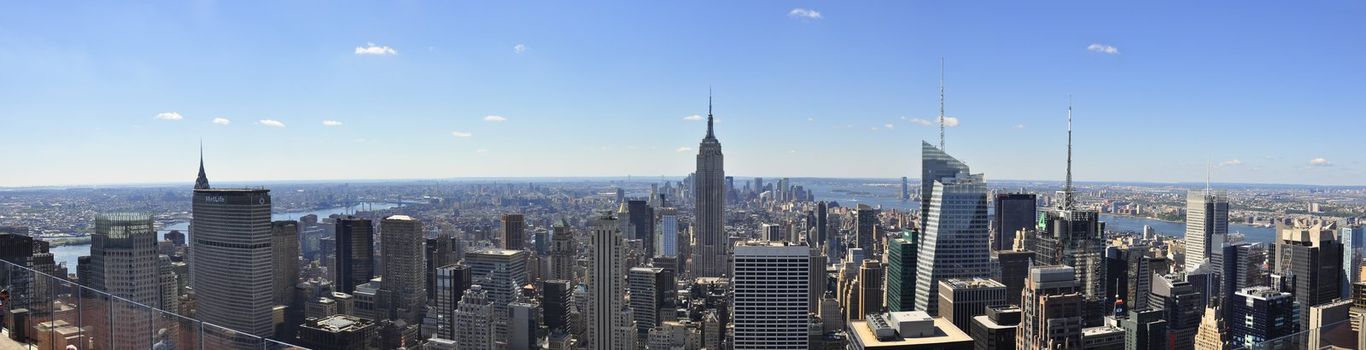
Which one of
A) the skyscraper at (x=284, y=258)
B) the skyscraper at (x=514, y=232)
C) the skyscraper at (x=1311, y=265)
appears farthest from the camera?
the skyscraper at (x=514, y=232)

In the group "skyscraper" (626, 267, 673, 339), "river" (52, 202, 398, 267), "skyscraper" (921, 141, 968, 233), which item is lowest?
"skyscraper" (626, 267, 673, 339)

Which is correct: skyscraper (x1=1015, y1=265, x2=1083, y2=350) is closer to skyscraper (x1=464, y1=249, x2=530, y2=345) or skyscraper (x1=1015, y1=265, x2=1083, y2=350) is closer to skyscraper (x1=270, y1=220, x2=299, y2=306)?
skyscraper (x1=464, y1=249, x2=530, y2=345)

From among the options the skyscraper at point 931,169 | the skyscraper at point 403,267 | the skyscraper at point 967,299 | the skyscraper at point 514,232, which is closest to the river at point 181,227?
the skyscraper at point 403,267

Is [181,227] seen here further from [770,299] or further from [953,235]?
[953,235]

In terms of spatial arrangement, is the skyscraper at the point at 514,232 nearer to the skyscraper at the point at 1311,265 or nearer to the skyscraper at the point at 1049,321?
the skyscraper at the point at 1049,321

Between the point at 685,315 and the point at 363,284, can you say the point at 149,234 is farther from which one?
the point at 685,315

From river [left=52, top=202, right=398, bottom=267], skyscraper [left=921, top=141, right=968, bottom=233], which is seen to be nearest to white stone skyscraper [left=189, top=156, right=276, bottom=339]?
river [left=52, top=202, right=398, bottom=267]
